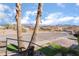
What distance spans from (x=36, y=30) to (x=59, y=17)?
9.1 inches

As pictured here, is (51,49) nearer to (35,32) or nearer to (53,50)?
(53,50)

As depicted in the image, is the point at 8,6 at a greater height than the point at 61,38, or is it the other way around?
the point at 8,6

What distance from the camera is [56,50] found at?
3.01 meters

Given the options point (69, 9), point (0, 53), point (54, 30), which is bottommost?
point (0, 53)

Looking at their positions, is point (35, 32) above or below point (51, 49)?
above

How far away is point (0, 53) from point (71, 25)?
666 millimetres

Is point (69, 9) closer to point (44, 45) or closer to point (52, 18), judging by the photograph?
point (52, 18)

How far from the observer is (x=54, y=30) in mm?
3023

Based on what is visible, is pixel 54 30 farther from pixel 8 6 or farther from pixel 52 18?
pixel 8 6

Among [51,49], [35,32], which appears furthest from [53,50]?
[35,32]

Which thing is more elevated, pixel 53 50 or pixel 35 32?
pixel 35 32

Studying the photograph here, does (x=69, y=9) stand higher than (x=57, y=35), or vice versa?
(x=69, y=9)

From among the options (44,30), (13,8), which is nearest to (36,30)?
(44,30)

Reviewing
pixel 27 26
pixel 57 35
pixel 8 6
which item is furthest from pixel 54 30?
pixel 8 6
